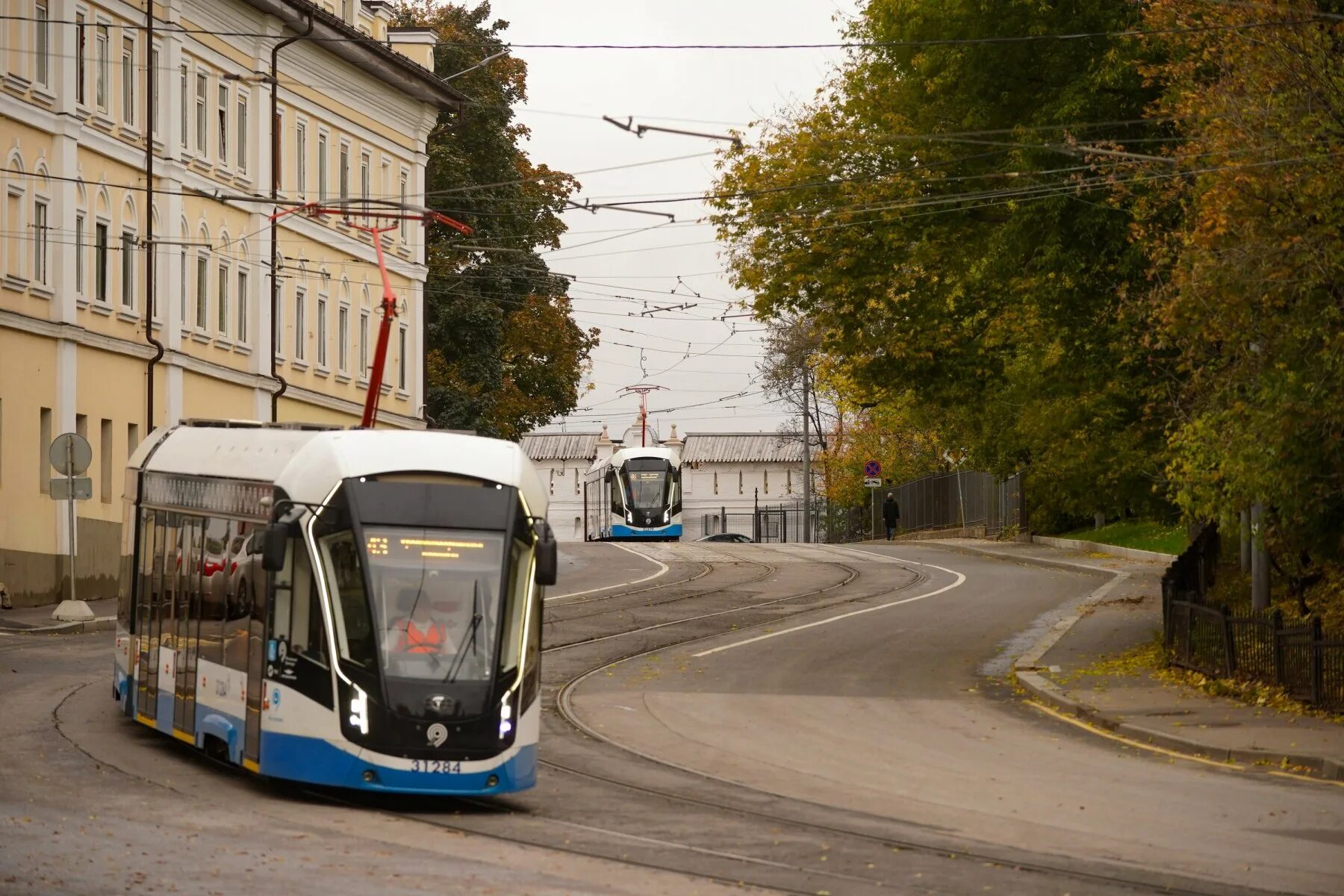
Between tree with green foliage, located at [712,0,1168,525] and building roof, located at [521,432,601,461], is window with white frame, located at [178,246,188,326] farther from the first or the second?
building roof, located at [521,432,601,461]

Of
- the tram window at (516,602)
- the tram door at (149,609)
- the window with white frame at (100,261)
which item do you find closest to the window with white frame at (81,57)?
the window with white frame at (100,261)

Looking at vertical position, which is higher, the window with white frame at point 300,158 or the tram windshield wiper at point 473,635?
the window with white frame at point 300,158

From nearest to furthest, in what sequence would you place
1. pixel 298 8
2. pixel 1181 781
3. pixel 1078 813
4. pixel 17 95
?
pixel 1078 813 < pixel 1181 781 < pixel 17 95 < pixel 298 8

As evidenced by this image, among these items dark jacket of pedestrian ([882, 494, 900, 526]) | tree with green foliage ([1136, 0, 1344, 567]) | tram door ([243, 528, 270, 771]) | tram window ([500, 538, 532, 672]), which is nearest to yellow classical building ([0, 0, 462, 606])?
tree with green foliage ([1136, 0, 1344, 567])

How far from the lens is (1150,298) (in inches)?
926

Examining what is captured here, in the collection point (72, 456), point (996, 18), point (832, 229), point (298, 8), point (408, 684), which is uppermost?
point (298, 8)

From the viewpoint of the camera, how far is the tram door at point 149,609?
19578 mm

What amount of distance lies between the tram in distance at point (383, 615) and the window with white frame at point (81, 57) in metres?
25.9

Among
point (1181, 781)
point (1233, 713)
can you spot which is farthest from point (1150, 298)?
point (1181, 781)

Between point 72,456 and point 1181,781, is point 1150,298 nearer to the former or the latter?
point 1181,781

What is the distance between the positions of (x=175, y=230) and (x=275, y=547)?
3136 cm

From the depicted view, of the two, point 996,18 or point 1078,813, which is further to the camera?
point 996,18

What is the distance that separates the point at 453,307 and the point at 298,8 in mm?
17442

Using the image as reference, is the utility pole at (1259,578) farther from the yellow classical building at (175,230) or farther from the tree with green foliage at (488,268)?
the tree with green foliage at (488,268)
